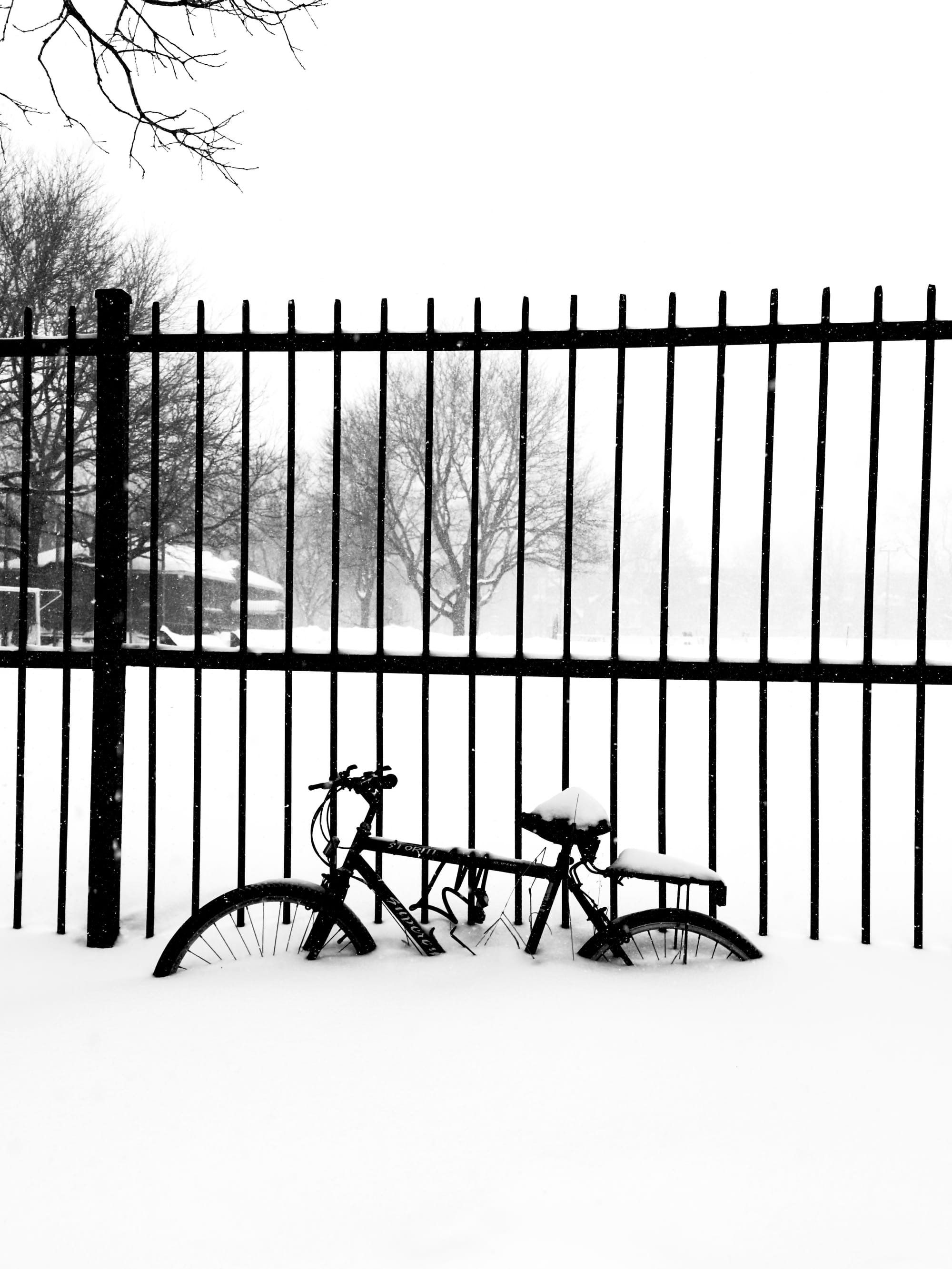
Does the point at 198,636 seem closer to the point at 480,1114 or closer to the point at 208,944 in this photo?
the point at 208,944

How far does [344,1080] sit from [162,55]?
4.45 meters

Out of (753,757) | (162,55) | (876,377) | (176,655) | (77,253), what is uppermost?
(77,253)

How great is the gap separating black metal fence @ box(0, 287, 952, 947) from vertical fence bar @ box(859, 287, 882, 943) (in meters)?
0.01

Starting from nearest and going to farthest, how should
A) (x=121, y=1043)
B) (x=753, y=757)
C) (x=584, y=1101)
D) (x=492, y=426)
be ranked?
(x=584, y=1101)
(x=121, y=1043)
(x=753, y=757)
(x=492, y=426)

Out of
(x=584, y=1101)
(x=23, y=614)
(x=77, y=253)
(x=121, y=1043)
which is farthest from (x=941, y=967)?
(x=77, y=253)

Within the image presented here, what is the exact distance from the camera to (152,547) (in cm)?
371


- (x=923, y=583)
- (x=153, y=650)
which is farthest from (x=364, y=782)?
(x=923, y=583)

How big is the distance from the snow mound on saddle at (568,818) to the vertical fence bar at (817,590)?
866mm

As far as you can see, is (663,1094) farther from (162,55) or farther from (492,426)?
(492,426)

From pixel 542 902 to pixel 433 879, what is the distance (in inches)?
17.3

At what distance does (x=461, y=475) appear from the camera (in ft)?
90.4

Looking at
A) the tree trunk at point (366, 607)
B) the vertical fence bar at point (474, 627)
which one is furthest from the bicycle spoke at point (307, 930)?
the tree trunk at point (366, 607)

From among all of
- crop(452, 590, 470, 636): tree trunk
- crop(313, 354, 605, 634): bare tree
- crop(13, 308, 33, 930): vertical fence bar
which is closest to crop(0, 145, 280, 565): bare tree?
crop(313, 354, 605, 634): bare tree

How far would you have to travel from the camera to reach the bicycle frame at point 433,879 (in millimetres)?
3408
